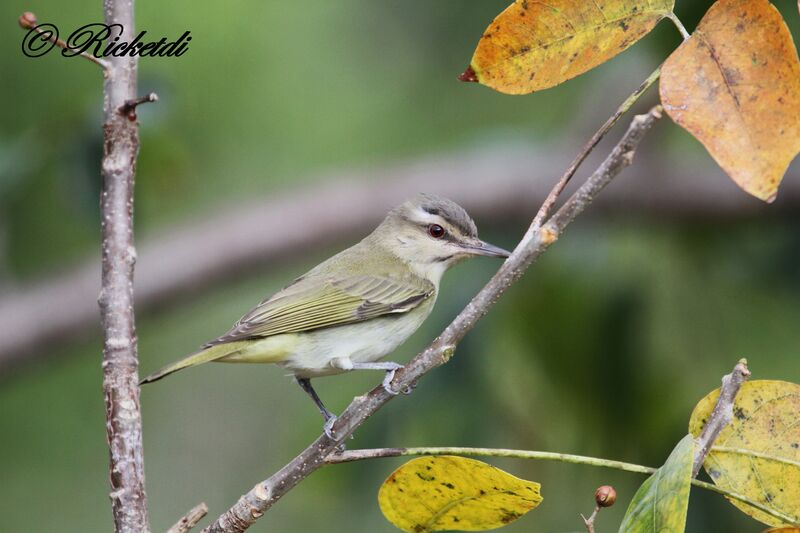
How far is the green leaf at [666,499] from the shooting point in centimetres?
151

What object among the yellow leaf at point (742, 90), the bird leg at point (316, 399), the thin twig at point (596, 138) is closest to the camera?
the yellow leaf at point (742, 90)

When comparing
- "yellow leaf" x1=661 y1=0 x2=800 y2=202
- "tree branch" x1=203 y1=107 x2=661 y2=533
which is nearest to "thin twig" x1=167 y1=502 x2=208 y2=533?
"tree branch" x1=203 y1=107 x2=661 y2=533

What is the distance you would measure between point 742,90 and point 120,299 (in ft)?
4.02

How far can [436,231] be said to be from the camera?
339 cm

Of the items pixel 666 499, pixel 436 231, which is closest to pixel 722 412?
pixel 666 499

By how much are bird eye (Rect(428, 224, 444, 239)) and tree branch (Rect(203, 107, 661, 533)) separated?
5.01ft

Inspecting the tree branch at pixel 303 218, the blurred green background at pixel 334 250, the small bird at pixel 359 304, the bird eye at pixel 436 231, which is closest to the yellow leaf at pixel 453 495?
the small bird at pixel 359 304

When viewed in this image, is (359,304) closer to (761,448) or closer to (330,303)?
(330,303)

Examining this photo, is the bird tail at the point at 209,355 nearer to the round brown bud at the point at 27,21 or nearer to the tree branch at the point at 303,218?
the round brown bud at the point at 27,21

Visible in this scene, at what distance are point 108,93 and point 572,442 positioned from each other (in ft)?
8.63

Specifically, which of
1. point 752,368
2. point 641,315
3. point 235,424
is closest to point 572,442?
point 641,315

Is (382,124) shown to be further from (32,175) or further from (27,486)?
(27,486)

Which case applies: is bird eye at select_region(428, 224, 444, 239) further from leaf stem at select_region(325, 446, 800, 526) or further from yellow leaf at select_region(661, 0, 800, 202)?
yellow leaf at select_region(661, 0, 800, 202)

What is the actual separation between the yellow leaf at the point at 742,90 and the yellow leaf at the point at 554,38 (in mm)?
101
